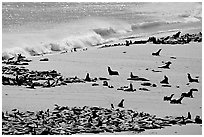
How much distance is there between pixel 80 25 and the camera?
67.8ft

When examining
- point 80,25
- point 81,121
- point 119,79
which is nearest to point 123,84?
point 119,79

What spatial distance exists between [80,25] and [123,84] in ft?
37.6

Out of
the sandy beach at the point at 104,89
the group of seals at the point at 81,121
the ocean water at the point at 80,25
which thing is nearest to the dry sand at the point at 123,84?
the sandy beach at the point at 104,89

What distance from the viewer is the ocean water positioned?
1516 centimetres

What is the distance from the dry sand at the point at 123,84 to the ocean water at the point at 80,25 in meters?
3.07

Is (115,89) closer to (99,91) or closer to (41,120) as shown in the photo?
(99,91)

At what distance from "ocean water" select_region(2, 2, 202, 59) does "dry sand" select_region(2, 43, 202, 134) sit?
3.07 m

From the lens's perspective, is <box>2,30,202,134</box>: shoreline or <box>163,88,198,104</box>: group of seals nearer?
<box>2,30,202,134</box>: shoreline

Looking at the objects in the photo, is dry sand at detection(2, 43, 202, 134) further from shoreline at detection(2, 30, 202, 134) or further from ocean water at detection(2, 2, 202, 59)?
ocean water at detection(2, 2, 202, 59)

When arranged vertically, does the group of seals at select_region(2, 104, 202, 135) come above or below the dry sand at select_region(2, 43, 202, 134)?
below

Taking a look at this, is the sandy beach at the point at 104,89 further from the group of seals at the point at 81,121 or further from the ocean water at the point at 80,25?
the ocean water at the point at 80,25

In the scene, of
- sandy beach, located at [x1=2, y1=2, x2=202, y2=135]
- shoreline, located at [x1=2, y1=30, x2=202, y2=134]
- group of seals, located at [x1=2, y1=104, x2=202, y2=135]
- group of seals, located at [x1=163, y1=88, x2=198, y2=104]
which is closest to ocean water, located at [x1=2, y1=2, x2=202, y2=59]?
sandy beach, located at [x1=2, y1=2, x2=202, y2=135]

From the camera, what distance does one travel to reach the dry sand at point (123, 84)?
8.27m

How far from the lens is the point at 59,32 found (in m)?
18.1
